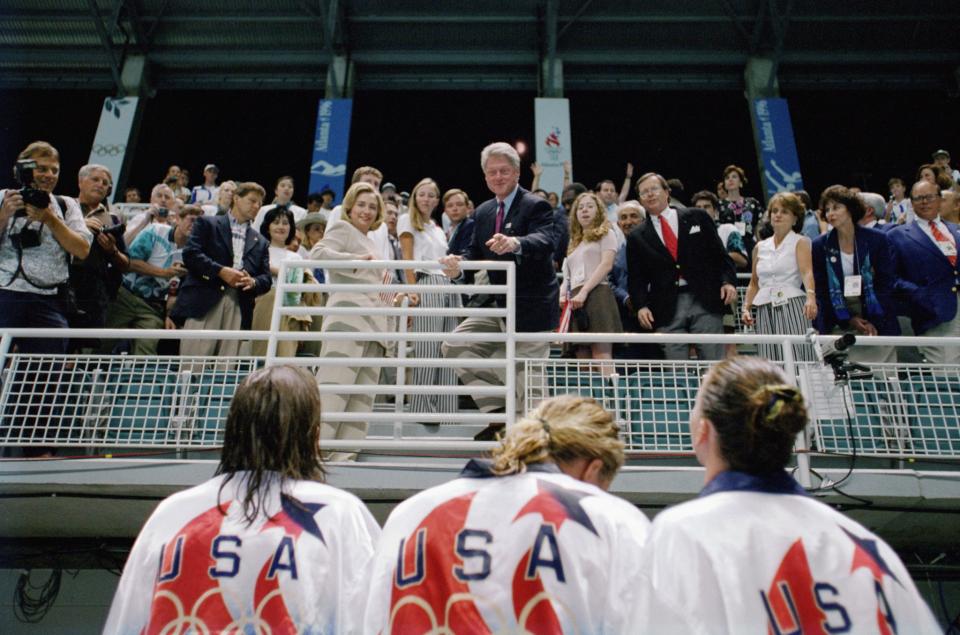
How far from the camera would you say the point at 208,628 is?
74.7 inches

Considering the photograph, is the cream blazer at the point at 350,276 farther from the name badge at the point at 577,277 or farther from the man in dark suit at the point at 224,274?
the name badge at the point at 577,277

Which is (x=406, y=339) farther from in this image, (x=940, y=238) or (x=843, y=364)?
(x=940, y=238)

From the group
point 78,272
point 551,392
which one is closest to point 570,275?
point 551,392

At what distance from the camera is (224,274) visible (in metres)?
5.02

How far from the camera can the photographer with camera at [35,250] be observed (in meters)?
4.40

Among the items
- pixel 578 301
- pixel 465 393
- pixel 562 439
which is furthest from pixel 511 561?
pixel 578 301

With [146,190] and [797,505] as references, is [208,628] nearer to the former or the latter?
[797,505]

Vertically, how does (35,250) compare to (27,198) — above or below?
below

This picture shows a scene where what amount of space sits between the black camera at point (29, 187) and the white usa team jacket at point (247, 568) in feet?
10.1

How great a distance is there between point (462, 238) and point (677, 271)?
5.01 ft

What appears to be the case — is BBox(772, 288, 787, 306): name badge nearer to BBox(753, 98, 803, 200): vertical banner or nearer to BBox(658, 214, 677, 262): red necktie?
BBox(658, 214, 677, 262): red necktie

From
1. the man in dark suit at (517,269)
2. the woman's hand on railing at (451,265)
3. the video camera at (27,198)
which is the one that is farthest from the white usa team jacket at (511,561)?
the video camera at (27,198)

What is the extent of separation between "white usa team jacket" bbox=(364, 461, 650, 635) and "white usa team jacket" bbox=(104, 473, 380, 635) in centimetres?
11

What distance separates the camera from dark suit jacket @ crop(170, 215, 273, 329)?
503 centimetres
